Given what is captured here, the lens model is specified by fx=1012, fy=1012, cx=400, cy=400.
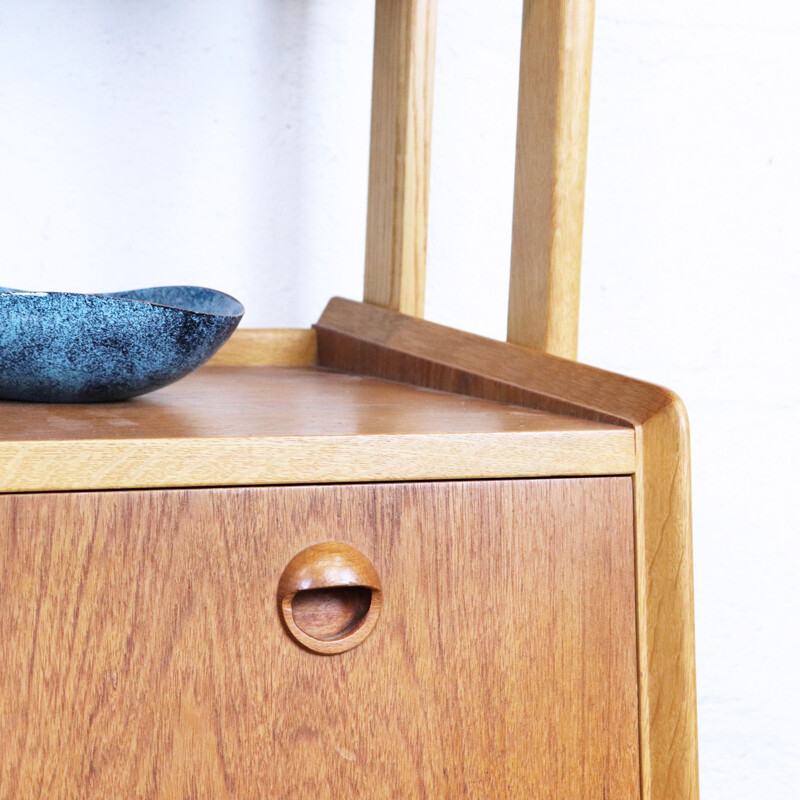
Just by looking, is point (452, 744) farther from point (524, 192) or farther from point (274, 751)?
point (524, 192)

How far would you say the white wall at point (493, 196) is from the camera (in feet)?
3.21

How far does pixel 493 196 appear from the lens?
3.70 ft

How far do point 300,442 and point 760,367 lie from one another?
880 mm

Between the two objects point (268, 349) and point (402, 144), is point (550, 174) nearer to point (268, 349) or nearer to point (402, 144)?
point (402, 144)

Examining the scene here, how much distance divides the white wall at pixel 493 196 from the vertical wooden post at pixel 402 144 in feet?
0.41

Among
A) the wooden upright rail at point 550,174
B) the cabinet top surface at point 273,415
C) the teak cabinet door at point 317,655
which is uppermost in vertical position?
the wooden upright rail at point 550,174

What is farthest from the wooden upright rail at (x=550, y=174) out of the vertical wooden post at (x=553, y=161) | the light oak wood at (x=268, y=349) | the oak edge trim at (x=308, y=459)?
the light oak wood at (x=268, y=349)

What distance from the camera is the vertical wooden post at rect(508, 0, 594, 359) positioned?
2.24 feet

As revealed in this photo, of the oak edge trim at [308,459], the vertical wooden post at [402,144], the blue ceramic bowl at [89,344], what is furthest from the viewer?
the vertical wooden post at [402,144]

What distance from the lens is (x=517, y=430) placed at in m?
0.55

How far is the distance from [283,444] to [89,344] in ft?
0.52

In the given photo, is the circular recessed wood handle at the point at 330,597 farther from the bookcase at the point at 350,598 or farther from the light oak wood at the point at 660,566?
the light oak wood at the point at 660,566

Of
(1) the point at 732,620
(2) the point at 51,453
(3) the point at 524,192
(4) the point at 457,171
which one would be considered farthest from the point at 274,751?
(1) the point at 732,620

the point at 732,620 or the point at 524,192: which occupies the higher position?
the point at 524,192
